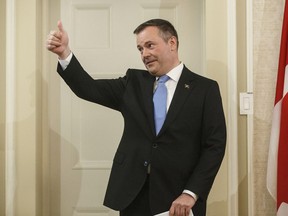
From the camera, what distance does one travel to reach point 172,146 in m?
1.50

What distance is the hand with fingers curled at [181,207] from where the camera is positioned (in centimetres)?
136

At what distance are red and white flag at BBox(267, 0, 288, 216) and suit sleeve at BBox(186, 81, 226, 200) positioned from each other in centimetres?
42

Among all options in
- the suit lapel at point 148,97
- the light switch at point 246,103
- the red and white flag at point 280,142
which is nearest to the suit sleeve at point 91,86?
the suit lapel at point 148,97

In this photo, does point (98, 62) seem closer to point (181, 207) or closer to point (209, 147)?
point (209, 147)

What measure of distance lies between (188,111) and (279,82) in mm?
560

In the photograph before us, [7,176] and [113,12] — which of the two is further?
[113,12]

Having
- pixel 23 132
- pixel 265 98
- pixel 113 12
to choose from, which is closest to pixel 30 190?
pixel 23 132

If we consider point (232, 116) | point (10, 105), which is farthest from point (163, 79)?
point (10, 105)

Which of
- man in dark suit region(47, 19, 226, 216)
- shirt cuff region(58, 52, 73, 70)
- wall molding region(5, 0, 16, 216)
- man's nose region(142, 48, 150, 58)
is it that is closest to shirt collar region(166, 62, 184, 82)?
man in dark suit region(47, 19, 226, 216)

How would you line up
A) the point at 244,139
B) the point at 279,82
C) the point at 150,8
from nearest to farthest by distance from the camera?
1. the point at 279,82
2. the point at 244,139
3. the point at 150,8

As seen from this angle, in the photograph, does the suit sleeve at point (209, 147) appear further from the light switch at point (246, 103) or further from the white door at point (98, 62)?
the white door at point (98, 62)

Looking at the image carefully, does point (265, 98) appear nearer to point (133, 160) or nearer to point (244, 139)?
point (244, 139)

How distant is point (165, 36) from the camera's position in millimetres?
1575

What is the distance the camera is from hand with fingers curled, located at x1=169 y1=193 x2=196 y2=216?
1.36 meters
